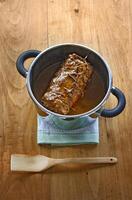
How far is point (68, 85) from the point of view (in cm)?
66

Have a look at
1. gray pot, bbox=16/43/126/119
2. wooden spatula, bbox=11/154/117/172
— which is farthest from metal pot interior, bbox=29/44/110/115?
wooden spatula, bbox=11/154/117/172

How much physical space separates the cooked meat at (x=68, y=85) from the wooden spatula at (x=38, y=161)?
0.10 m

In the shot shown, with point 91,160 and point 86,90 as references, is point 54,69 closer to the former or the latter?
point 86,90

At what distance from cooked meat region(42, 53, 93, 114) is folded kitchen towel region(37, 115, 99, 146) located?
50 mm

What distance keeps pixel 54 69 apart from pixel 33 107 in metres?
0.09

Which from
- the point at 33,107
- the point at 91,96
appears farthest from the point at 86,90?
the point at 33,107

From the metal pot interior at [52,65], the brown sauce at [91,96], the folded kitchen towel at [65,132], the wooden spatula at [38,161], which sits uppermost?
the metal pot interior at [52,65]

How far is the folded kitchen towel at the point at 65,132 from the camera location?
2.29 ft

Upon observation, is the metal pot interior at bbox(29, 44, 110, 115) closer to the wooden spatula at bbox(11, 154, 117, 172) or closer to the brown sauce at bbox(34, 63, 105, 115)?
the brown sauce at bbox(34, 63, 105, 115)

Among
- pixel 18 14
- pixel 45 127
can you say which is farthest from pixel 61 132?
pixel 18 14

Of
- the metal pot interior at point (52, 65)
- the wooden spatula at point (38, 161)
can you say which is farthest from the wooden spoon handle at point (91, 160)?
the metal pot interior at point (52, 65)

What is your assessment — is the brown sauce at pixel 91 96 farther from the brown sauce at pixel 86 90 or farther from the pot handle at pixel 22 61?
the pot handle at pixel 22 61

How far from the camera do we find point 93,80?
→ 687mm

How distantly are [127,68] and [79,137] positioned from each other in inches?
6.9
